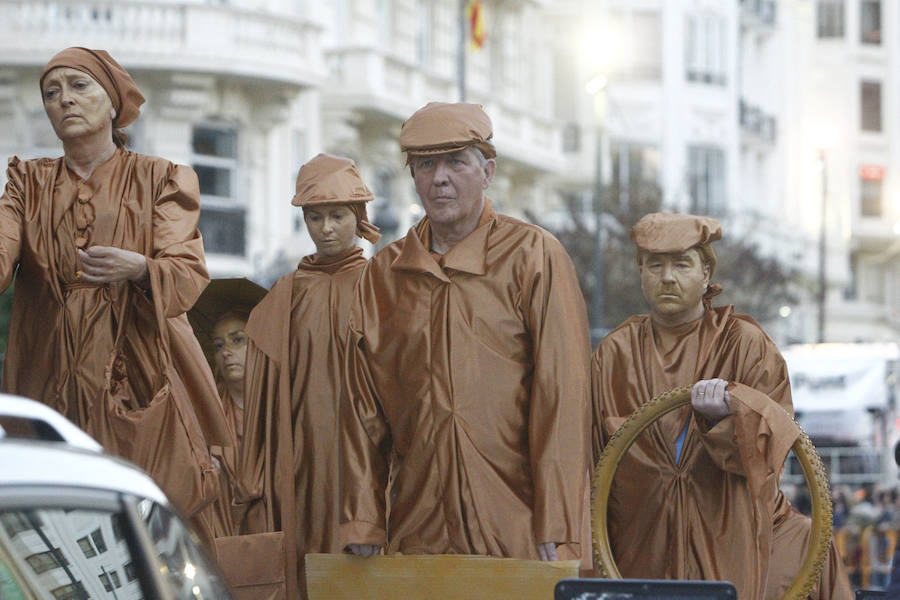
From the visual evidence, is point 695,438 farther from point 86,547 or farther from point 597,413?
point 86,547

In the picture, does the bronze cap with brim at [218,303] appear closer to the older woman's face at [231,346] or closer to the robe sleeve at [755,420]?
the older woman's face at [231,346]

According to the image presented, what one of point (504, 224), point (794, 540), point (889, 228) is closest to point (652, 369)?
point (794, 540)

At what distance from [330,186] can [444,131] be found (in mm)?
2129

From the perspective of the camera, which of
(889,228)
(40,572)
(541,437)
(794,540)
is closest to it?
(40,572)

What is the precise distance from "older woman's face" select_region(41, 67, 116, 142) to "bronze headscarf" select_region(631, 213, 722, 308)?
2243 mm

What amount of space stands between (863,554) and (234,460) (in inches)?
578

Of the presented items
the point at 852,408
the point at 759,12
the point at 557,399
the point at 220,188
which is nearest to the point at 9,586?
the point at 557,399

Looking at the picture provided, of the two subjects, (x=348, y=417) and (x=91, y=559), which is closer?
(x=91, y=559)

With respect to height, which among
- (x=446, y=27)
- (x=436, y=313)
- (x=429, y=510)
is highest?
(x=446, y=27)

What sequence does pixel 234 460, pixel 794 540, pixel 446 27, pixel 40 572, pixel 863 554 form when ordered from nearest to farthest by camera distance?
pixel 40 572, pixel 794 540, pixel 234 460, pixel 863 554, pixel 446 27

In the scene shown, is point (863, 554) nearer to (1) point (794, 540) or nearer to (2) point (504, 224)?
(1) point (794, 540)

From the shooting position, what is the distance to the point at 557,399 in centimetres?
721

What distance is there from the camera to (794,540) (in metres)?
8.78

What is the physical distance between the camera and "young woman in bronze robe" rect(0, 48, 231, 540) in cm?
769
